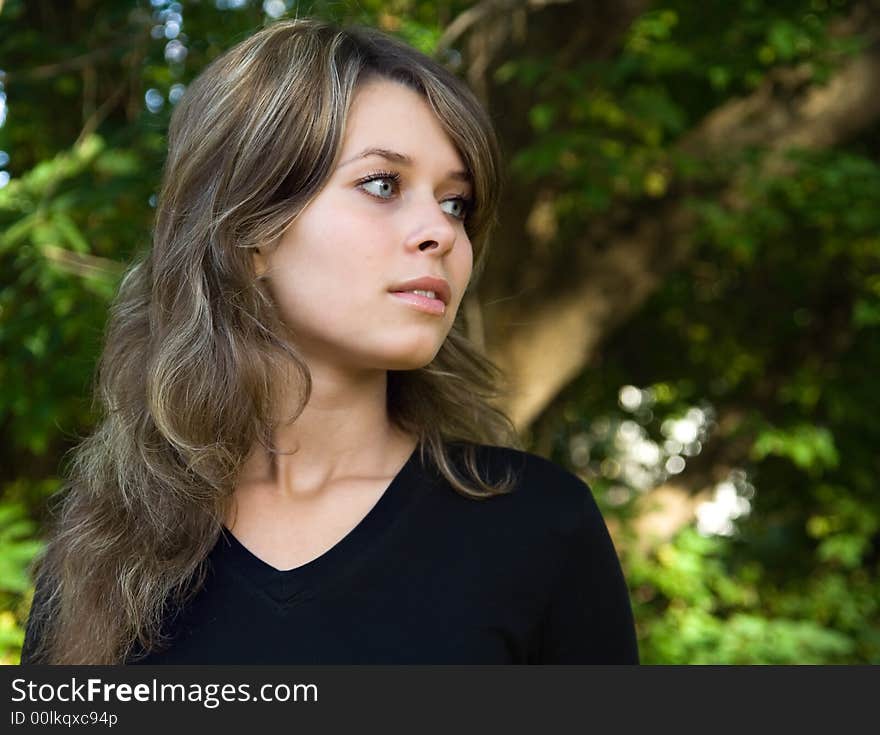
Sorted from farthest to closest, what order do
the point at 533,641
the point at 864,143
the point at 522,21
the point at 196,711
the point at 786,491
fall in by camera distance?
the point at 786,491 < the point at 864,143 < the point at 522,21 < the point at 533,641 < the point at 196,711

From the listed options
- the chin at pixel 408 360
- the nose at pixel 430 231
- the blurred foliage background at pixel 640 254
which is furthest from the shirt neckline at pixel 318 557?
the blurred foliage background at pixel 640 254

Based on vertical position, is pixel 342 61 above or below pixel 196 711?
above

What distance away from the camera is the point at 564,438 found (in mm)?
5727

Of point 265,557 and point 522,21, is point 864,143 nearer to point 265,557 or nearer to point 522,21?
point 522,21

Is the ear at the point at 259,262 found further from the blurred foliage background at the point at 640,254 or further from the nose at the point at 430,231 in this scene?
the blurred foliage background at the point at 640,254

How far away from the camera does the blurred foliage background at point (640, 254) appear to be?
318cm


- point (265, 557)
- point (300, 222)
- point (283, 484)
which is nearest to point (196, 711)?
point (265, 557)

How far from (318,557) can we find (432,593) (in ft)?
0.53

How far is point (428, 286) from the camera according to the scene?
149 centimetres

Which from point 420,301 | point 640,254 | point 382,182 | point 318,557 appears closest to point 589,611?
point 318,557

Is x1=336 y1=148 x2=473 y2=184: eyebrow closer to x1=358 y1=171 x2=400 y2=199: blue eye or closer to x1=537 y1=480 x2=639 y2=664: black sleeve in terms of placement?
x1=358 y1=171 x2=400 y2=199: blue eye

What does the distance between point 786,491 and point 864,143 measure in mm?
1781

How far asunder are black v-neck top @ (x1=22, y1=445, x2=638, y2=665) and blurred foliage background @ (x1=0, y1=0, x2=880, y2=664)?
908mm

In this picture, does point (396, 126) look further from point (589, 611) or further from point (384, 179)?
point (589, 611)
